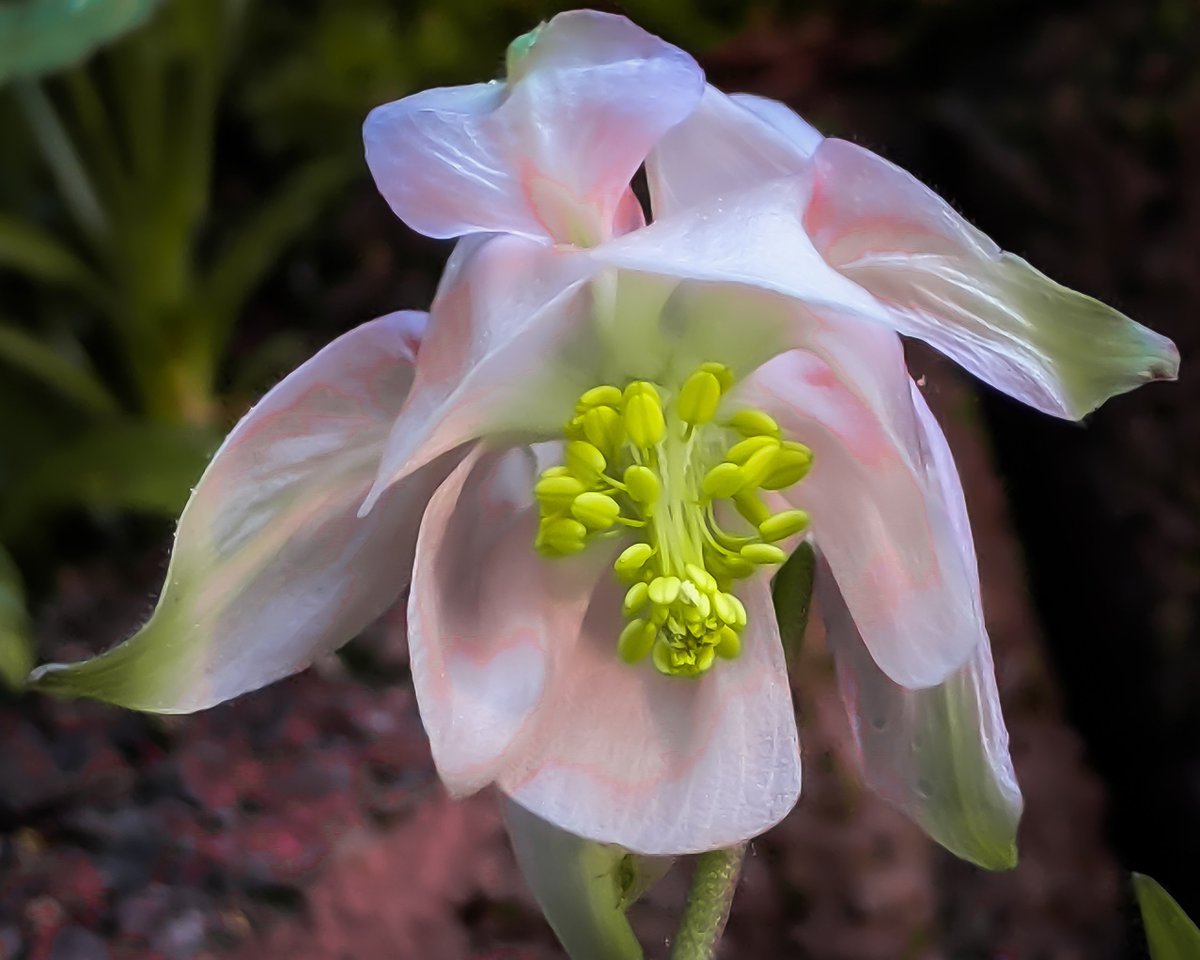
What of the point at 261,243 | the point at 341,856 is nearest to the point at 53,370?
the point at 261,243

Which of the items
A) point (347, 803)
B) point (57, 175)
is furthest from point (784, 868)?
point (57, 175)

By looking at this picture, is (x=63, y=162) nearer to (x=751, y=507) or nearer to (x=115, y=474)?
(x=115, y=474)

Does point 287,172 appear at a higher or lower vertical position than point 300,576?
lower

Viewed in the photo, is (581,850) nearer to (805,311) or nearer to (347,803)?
(805,311)

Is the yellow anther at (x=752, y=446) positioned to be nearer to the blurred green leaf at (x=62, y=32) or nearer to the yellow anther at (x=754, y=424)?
the yellow anther at (x=754, y=424)

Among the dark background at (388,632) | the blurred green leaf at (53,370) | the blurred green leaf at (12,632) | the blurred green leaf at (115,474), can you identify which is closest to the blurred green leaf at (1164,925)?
the dark background at (388,632)

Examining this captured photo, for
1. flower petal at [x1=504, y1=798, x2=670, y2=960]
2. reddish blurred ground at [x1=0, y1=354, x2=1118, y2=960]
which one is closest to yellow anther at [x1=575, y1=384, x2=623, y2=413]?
flower petal at [x1=504, y1=798, x2=670, y2=960]

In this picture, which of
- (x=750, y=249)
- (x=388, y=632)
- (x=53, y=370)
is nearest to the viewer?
(x=750, y=249)
